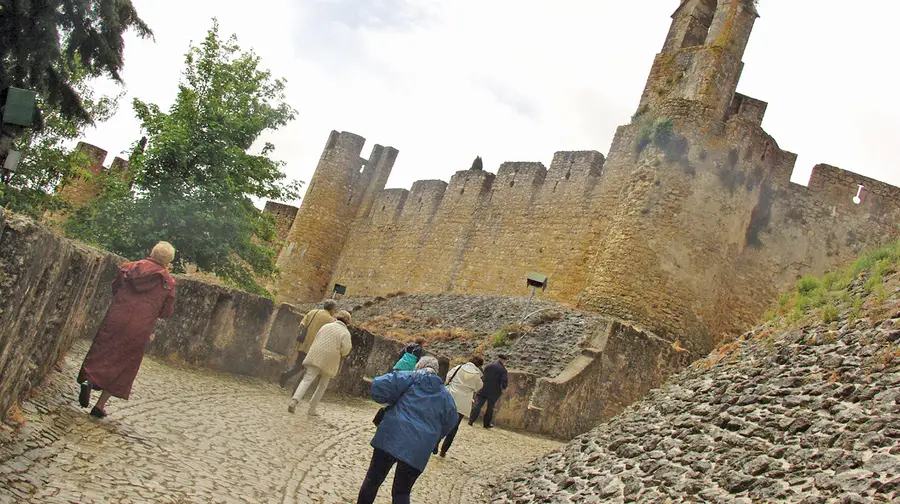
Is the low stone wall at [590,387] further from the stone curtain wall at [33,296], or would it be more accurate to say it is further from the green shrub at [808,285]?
the stone curtain wall at [33,296]

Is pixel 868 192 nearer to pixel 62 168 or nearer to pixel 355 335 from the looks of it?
pixel 355 335

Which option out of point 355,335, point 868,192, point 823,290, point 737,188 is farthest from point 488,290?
point 823,290

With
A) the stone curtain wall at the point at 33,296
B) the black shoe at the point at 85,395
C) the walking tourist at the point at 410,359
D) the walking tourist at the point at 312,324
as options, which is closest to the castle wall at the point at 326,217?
the walking tourist at the point at 312,324

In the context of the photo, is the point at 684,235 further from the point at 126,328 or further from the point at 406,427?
the point at 126,328

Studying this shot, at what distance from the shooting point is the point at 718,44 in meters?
22.2

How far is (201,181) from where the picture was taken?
69.5 ft

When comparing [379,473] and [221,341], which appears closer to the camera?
[379,473]

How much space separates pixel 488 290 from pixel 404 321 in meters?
4.68

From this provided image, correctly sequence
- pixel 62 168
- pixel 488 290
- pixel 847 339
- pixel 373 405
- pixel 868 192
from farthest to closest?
pixel 488 290 → pixel 868 192 → pixel 62 168 → pixel 373 405 → pixel 847 339

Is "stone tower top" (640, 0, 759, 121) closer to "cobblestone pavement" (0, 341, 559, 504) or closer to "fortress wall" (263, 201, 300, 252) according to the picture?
"cobblestone pavement" (0, 341, 559, 504)

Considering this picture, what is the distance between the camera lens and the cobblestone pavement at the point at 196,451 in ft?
15.3

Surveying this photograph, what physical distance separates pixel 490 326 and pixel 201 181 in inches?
312

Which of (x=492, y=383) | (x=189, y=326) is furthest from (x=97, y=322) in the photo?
(x=492, y=383)

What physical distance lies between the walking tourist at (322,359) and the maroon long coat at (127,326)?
2.95 m
